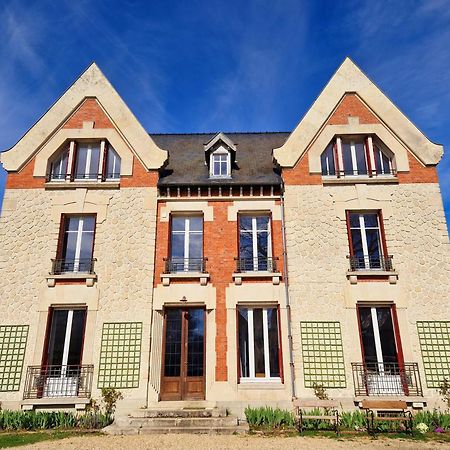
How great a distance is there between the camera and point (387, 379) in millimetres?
11930

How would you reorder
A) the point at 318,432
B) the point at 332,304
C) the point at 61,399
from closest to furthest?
the point at 318,432, the point at 61,399, the point at 332,304

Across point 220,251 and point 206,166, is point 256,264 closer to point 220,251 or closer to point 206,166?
point 220,251

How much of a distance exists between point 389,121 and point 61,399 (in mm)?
13731

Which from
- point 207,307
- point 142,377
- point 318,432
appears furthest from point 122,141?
point 318,432

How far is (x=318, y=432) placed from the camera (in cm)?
1044

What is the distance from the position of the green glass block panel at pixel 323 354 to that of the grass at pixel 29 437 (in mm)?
6337

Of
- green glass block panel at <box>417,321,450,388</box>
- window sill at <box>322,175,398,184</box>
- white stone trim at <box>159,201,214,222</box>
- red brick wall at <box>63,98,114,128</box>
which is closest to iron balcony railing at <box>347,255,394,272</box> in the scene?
green glass block panel at <box>417,321,450,388</box>

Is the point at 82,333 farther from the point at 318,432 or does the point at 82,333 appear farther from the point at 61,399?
the point at 318,432

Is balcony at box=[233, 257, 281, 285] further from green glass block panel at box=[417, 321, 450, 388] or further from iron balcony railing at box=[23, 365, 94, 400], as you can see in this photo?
iron balcony railing at box=[23, 365, 94, 400]

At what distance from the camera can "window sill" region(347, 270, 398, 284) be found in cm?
1277

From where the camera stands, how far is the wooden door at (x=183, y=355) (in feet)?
40.6

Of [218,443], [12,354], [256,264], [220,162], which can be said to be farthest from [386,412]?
[12,354]

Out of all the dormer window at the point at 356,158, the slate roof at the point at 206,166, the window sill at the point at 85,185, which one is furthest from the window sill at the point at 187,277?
the dormer window at the point at 356,158

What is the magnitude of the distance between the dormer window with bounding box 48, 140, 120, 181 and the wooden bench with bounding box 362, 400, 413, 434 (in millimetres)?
10601
